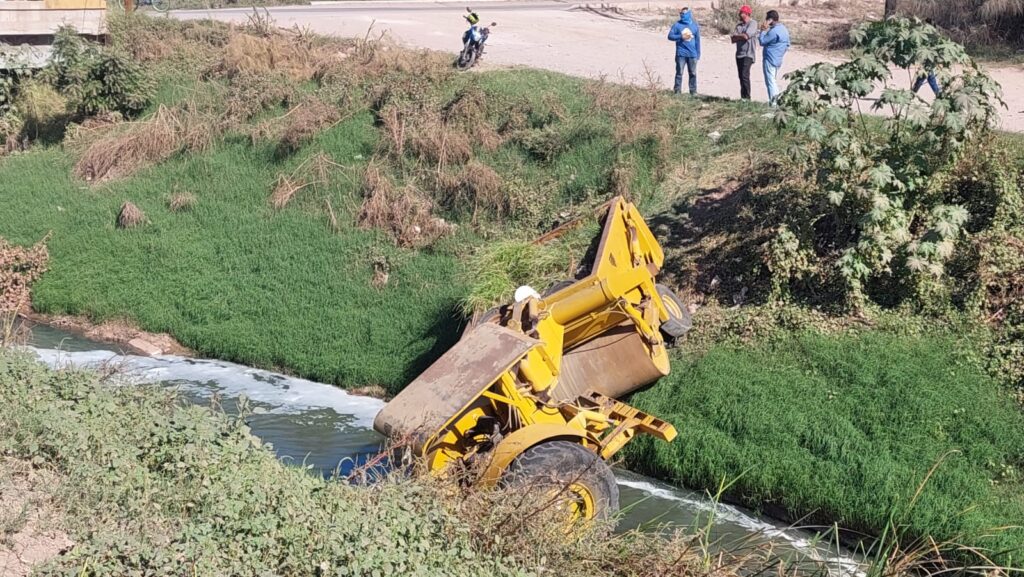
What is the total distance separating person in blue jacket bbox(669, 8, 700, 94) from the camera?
64.5 feet

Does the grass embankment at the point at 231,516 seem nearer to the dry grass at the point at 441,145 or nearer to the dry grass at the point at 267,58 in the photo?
the dry grass at the point at 441,145

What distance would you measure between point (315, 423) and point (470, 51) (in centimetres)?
1101

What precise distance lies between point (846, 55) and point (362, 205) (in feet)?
38.5

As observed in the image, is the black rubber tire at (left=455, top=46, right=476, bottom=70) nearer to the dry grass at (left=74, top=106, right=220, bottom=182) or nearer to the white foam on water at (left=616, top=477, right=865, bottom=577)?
the dry grass at (left=74, top=106, right=220, bottom=182)

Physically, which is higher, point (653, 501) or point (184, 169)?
point (184, 169)

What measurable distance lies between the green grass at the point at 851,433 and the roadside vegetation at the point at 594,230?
0.10 feet

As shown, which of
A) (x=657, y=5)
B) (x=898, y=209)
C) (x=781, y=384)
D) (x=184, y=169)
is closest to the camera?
(x=781, y=384)

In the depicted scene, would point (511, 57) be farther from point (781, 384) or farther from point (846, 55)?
point (781, 384)

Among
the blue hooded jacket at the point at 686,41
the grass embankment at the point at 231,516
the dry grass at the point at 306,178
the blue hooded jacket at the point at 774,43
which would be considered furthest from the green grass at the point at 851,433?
the dry grass at the point at 306,178

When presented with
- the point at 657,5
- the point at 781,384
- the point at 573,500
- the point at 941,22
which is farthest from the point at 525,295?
the point at 657,5

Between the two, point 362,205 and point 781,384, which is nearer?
point 781,384

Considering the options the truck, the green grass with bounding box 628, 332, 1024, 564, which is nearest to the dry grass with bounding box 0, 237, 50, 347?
the truck

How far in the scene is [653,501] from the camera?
11.7 m

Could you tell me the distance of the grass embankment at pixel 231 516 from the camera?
6.98m
